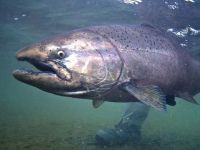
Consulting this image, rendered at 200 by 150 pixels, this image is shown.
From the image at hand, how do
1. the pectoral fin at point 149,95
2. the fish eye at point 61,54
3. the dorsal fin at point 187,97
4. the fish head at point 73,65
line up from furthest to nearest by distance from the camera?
the dorsal fin at point 187,97 < the pectoral fin at point 149,95 < the fish eye at point 61,54 < the fish head at point 73,65

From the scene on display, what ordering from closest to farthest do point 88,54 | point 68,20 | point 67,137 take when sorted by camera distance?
point 88,54 < point 67,137 < point 68,20

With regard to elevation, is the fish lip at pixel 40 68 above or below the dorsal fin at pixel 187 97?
above

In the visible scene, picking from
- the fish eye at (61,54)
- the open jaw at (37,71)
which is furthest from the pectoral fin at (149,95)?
the open jaw at (37,71)

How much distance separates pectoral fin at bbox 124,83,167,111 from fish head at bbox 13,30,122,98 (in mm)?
459

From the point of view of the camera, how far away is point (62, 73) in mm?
5223

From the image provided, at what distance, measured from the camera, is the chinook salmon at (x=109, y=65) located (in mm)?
5211

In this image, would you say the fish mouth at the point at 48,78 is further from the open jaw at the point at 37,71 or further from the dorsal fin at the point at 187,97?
the dorsal fin at the point at 187,97

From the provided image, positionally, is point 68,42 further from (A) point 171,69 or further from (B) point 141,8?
(B) point 141,8

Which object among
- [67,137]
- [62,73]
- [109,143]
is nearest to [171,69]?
[62,73]

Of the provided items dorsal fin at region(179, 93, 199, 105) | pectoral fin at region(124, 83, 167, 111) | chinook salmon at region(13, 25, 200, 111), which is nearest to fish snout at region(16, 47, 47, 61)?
chinook salmon at region(13, 25, 200, 111)

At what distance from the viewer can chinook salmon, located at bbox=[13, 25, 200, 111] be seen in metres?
5.21

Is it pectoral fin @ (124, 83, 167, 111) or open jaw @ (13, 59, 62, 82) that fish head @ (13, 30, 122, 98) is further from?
pectoral fin @ (124, 83, 167, 111)

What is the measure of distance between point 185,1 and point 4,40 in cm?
2436

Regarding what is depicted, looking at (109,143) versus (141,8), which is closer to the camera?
(109,143)
